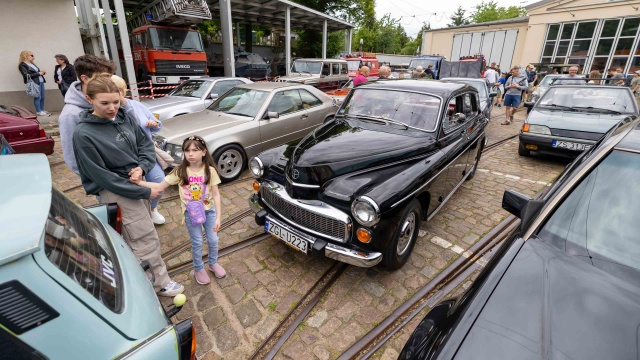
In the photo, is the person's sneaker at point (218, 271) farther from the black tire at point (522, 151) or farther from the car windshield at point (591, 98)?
the car windshield at point (591, 98)

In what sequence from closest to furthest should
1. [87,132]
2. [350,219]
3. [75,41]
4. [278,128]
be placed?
[87,132], [350,219], [278,128], [75,41]

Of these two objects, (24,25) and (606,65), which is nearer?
(24,25)

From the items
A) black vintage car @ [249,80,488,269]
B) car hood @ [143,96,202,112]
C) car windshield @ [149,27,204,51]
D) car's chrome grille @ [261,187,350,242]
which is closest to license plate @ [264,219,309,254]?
black vintage car @ [249,80,488,269]

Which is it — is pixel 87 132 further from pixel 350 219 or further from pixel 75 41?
pixel 75 41

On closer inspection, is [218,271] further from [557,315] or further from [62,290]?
[557,315]

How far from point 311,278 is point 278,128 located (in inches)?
141

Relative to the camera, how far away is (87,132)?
2.10 meters

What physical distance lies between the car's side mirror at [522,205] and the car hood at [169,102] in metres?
7.34

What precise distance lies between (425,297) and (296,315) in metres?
1.27

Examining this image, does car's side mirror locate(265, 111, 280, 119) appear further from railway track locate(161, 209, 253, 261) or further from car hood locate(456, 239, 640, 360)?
car hood locate(456, 239, 640, 360)

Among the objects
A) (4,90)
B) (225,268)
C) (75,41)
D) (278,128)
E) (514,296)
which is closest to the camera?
(514,296)

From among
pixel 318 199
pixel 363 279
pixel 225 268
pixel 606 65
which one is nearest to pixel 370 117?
pixel 318 199

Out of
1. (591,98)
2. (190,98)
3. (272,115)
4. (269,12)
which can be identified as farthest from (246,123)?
(269,12)

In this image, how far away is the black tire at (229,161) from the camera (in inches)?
204
